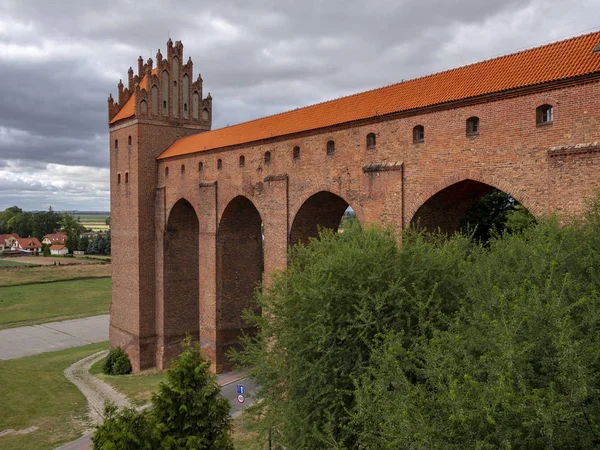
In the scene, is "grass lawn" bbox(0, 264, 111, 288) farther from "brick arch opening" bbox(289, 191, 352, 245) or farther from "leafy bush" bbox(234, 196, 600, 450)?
"leafy bush" bbox(234, 196, 600, 450)

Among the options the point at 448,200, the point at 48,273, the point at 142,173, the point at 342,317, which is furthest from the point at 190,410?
the point at 48,273

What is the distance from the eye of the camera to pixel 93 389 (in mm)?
22188

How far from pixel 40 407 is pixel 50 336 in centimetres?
1807

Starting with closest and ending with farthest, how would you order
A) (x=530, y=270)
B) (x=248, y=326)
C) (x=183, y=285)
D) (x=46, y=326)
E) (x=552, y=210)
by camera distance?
(x=530, y=270) < (x=552, y=210) < (x=248, y=326) < (x=183, y=285) < (x=46, y=326)

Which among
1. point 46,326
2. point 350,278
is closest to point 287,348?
point 350,278

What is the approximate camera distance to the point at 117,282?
2683cm

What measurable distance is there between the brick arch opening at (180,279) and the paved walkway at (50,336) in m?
11.6

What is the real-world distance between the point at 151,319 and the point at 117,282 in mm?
3405

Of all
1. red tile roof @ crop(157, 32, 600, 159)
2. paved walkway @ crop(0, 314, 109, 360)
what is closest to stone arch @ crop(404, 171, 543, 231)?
red tile roof @ crop(157, 32, 600, 159)

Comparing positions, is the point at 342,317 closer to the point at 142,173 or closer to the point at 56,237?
the point at 142,173

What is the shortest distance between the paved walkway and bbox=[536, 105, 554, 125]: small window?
30926 millimetres

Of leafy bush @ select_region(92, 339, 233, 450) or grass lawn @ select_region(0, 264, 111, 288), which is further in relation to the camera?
grass lawn @ select_region(0, 264, 111, 288)

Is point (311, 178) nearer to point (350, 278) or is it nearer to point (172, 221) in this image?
point (350, 278)

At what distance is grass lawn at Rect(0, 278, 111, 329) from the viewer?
41.2 metres
